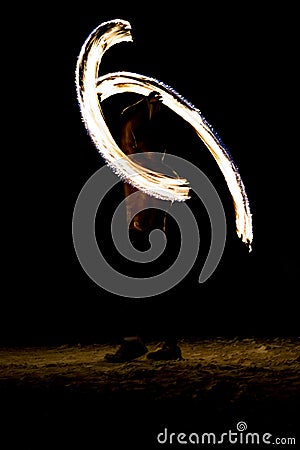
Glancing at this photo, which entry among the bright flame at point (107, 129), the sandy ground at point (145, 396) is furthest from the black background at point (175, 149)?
the sandy ground at point (145, 396)

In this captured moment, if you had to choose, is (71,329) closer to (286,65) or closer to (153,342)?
(153,342)

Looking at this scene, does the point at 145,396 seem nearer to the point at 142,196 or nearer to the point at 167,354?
the point at 167,354

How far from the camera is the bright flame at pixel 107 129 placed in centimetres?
598

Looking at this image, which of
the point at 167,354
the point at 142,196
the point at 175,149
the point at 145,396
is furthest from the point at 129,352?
the point at 175,149

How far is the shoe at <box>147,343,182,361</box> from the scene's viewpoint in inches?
231

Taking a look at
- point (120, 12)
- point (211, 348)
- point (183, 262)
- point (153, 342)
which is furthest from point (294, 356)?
point (120, 12)

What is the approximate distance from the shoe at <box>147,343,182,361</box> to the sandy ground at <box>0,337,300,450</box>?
0.30ft

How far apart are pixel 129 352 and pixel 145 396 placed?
53.0 inches

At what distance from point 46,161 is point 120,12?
1.77 meters

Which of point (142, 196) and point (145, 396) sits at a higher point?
point (142, 196)

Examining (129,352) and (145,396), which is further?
(129,352)

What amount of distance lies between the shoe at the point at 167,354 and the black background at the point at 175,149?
1.74 metres

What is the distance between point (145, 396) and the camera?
15.1 ft

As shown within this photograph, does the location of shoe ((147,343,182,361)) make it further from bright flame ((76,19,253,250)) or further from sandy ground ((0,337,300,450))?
bright flame ((76,19,253,250))
